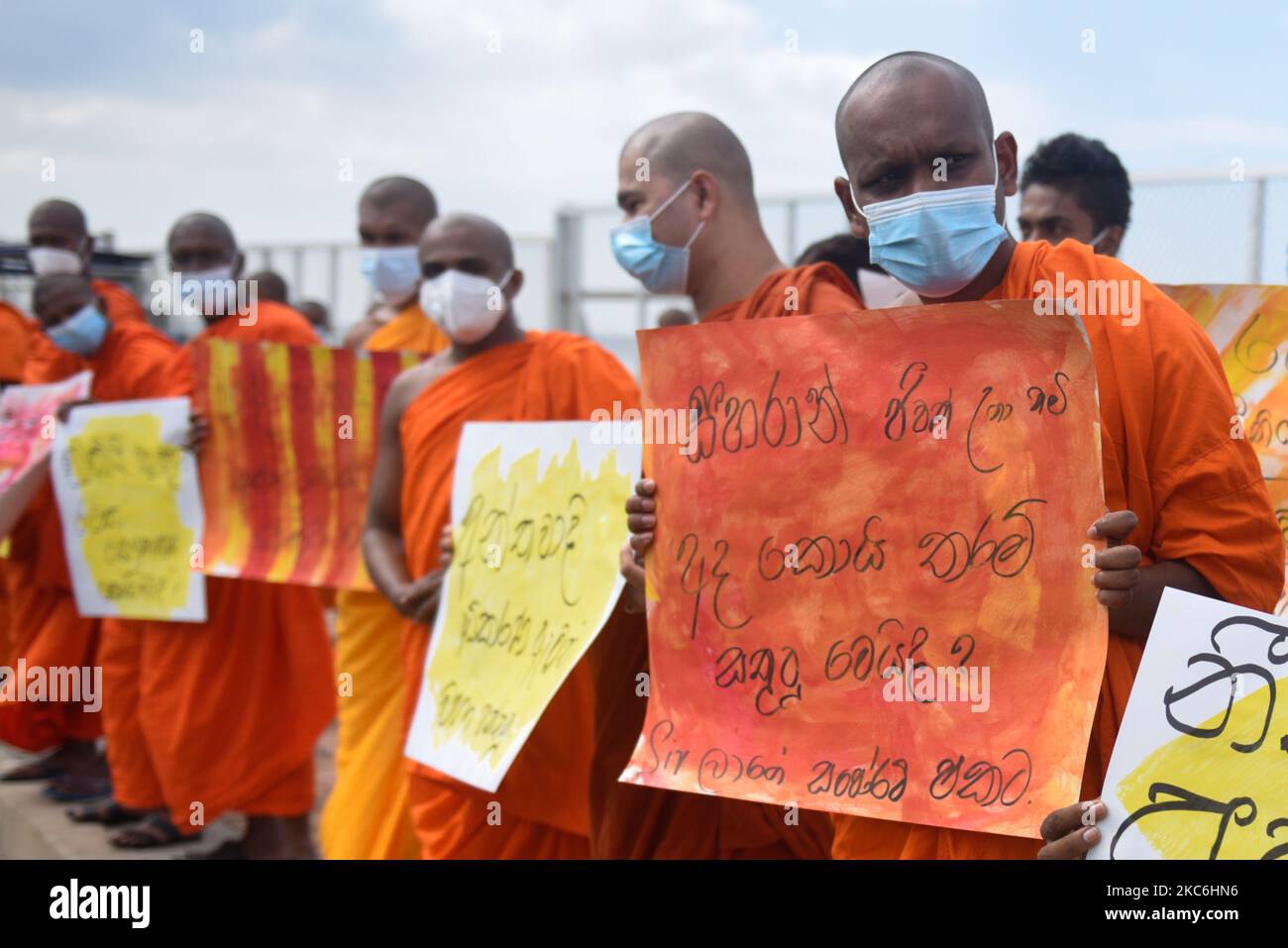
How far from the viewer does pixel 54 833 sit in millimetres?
5492

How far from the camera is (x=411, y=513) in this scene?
366 centimetres

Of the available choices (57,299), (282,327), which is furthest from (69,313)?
(282,327)

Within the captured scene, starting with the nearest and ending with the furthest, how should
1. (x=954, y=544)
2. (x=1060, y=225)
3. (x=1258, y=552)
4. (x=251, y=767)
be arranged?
1. (x=1258, y=552)
2. (x=954, y=544)
3. (x=1060, y=225)
4. (x=251, y=767)

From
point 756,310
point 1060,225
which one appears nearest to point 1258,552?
point 756,310

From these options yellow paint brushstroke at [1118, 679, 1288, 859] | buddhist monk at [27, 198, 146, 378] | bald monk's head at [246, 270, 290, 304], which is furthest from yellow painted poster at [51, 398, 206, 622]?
bald monk's head at [246, 270, 290, 304]

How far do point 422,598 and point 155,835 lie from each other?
2.51 m

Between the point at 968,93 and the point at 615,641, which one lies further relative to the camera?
the point at 615,641

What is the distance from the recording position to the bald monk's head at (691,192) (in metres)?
3.11

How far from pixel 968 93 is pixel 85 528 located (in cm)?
431

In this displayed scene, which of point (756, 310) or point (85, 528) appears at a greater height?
point (756, 310)

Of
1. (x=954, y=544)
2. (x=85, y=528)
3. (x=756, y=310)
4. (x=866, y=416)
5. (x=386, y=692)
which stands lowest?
(x=386, y=692)

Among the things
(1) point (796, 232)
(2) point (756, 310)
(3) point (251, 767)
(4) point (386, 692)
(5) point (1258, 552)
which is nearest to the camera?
(5) point (1258, 552)

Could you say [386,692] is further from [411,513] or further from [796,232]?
[796,232]

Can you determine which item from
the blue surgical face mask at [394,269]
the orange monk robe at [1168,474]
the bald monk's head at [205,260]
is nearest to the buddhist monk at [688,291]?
the orange monk robe at [1168,474]
